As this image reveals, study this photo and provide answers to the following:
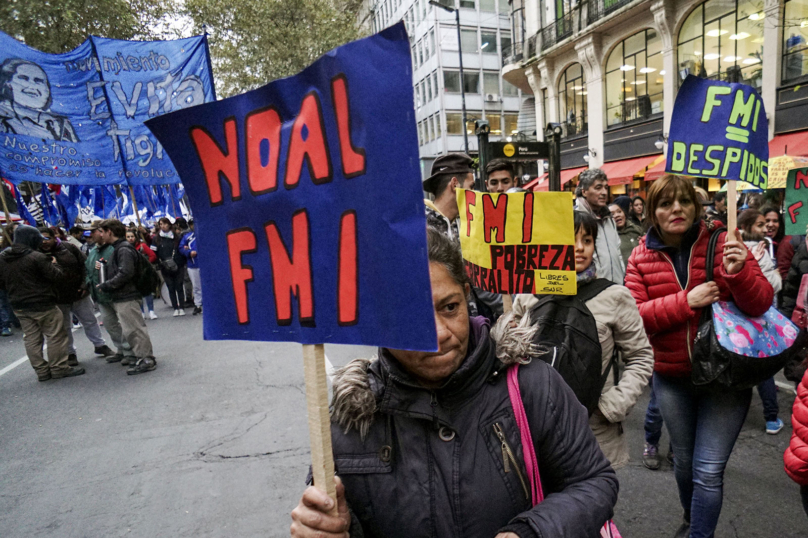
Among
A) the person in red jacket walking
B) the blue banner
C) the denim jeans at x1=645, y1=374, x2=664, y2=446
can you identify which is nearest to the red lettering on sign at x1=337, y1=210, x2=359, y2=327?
the person in red jacket walking

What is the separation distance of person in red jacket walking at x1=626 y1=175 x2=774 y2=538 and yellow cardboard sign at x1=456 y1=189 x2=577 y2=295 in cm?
55

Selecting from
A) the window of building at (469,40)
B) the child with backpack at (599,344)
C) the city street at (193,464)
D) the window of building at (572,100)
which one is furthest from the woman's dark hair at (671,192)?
the window of building at (469,40)

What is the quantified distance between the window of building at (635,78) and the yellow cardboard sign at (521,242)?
17928mm

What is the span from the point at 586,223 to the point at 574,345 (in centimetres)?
78

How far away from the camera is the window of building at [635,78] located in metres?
17.4

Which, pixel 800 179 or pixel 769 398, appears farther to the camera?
pixel 800 179

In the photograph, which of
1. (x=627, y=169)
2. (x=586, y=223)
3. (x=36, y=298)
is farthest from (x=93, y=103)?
(x=627, y=169)

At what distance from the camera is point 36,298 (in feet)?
20.3

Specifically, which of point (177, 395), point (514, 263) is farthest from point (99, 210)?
point (514, 263)

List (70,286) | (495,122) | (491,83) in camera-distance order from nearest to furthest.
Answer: (70,286)
(491,83)
(495,122)

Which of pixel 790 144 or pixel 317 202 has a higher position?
pixel 790 144

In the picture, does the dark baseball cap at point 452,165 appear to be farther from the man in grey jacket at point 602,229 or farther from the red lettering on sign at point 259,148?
the red lettering on sign at point 259,148

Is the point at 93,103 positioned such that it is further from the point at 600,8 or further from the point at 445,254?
the point at 600,8

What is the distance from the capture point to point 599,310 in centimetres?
223
